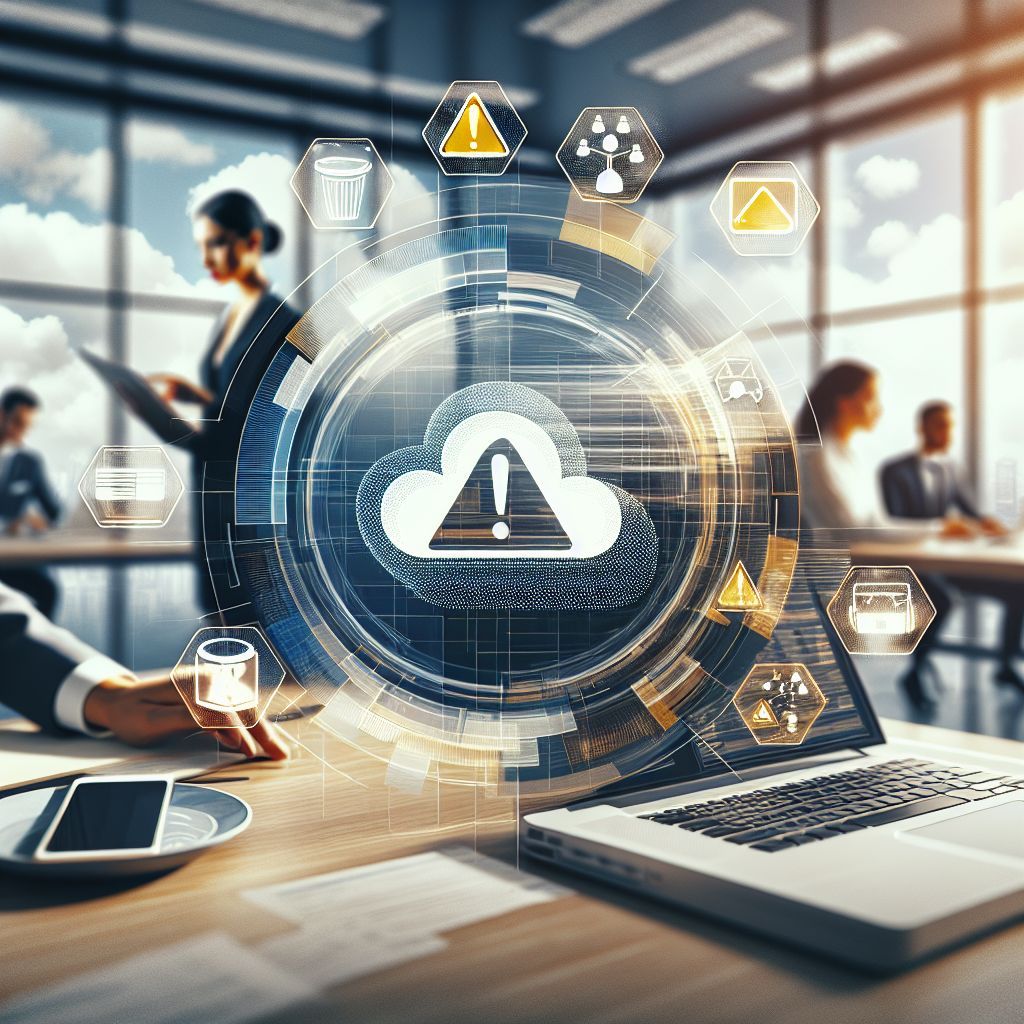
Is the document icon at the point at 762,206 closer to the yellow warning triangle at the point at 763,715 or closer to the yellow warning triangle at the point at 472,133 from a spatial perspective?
the yellow warning triangle at the point at 472,133

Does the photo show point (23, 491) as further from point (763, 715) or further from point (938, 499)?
point (938, 499)

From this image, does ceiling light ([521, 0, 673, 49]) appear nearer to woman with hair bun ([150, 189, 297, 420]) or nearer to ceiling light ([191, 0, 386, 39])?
ceiling light ([191, 0, 386, 39])

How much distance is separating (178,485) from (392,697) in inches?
6.9

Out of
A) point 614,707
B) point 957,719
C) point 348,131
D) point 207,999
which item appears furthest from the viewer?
point 957,719

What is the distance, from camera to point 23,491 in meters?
0.69

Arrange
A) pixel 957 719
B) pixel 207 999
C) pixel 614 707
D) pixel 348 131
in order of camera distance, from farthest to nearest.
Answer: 1. pixel 957 719
2. pixel 348 131
3. pixel 614 707
4. pixel 207 999

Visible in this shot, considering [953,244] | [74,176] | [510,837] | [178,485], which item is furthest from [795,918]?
[74,176]

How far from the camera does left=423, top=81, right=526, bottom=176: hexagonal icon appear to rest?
0.49m

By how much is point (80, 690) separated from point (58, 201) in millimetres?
409

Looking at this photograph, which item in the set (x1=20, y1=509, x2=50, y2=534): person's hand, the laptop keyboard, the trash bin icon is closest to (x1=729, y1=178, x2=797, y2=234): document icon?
the trash bin icon

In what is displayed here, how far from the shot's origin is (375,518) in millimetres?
490

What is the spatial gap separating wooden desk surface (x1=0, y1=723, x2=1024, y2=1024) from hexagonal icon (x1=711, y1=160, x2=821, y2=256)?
36cm

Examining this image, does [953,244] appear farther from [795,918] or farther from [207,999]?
[207,999]

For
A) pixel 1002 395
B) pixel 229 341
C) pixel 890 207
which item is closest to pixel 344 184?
pixel 229 341
